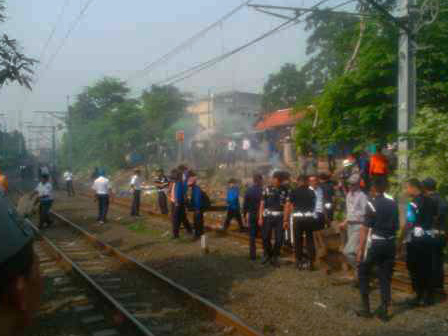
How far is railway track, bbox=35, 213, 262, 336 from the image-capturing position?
6.12 meters

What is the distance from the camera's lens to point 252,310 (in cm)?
675

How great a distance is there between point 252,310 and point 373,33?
921 centimetres

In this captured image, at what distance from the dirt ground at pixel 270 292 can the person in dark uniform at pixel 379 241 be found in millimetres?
386

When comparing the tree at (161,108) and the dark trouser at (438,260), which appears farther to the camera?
the tree at (161,108)

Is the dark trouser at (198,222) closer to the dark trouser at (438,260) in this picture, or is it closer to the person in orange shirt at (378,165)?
the person in orange shirt at (378,165)

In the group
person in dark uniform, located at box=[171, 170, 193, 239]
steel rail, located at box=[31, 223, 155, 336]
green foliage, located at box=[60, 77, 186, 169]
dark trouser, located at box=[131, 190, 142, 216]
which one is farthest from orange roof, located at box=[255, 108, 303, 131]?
steel rail, located at box=[31, 223, 155, 336]

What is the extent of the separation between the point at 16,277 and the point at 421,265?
5.61 metres

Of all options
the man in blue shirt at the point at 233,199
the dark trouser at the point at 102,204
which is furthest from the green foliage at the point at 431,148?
the dark trouser at the point at 102,204

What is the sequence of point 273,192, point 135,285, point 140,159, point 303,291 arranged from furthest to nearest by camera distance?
point 140,159 < point 273,192 < point 135,285 < point 303,291

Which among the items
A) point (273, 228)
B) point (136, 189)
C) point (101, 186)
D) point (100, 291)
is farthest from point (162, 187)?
point (100, 291)

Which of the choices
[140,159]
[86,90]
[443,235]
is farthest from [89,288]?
[86,90]

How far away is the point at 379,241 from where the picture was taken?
19.6ft

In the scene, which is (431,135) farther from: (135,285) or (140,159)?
(140,159)

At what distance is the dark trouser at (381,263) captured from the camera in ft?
19.6
